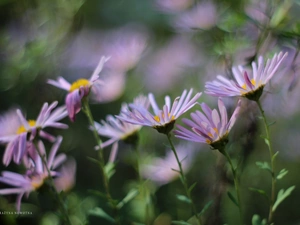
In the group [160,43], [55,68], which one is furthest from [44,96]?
[160,43]

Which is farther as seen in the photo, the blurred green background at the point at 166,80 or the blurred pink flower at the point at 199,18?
the blurred pink flower at the point at 199,18

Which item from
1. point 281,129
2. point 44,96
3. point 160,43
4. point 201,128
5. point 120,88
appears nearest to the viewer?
point 201,128

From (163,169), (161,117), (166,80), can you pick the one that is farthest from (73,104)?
(166,80)

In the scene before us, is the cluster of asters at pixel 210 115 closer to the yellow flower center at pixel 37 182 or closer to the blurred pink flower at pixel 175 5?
the yellow flower center at pixel 37 182

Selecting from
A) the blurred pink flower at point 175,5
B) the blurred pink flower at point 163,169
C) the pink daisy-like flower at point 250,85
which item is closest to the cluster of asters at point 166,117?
the pink daisy-like flower at point 250,85

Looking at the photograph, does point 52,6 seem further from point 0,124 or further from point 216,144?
point 216,144

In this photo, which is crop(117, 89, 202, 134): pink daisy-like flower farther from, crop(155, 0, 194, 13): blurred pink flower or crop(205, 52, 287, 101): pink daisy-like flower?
crop(155, 0, 194, 13): blurred pink flower

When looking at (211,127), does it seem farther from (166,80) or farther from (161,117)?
(166,80)

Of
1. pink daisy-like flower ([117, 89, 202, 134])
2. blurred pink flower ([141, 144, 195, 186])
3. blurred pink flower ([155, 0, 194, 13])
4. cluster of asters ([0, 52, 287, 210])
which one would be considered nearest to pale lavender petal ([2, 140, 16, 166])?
cluster of asters ([0, 52, 287, 210])
